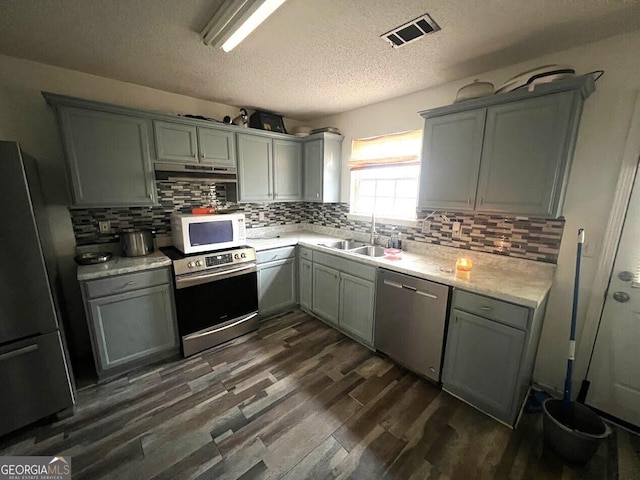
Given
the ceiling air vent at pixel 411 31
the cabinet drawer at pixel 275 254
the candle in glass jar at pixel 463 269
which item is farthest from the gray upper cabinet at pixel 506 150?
the cabinet drawer at pixel 275 254

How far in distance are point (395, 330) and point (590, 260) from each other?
1.44m

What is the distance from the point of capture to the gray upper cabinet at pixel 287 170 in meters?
3.16

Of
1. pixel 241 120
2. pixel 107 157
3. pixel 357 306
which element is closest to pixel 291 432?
pixel 357 306

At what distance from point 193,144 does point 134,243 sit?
3.56 ft

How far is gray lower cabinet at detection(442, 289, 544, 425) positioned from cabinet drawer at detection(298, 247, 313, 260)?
5.21 ft

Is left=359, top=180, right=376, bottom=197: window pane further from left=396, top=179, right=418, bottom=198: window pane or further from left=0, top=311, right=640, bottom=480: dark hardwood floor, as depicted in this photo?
left=0, top=311, right=640, bottom=480: dark hardwood floor

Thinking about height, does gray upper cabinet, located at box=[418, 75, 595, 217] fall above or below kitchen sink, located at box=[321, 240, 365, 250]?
above

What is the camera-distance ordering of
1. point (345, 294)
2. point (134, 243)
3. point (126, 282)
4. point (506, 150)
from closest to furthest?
point (506, 150), point (126, 282), point (134, 243), point (345, 294)

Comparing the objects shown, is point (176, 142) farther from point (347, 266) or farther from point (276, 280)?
point (347, 266)

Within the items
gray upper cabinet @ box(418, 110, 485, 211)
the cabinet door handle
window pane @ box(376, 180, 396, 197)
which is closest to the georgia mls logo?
the cabinet door handle

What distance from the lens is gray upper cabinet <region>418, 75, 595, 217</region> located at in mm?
1555

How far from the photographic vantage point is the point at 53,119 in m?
2.09

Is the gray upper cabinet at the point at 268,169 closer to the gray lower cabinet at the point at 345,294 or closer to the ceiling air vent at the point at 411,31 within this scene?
the gray lower cabinet at the point at 345,294

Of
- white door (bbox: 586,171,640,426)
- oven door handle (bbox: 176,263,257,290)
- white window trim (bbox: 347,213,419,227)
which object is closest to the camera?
white door (bbox: 586,171,640,426)
